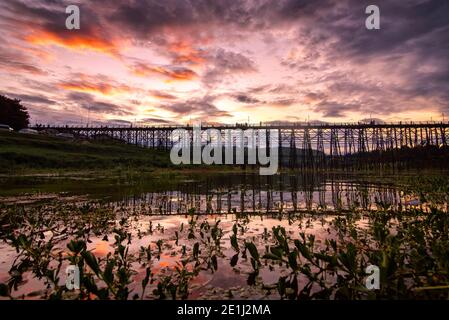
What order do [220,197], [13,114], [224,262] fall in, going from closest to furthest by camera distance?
[224,262] < [220,197] < [13,114]

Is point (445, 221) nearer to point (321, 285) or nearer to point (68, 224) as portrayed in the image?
point (321, 285)

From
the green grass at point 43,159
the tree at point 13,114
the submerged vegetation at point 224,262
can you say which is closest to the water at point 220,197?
the submerged vegetation at point 224,262

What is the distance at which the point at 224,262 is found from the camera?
4.47 meters

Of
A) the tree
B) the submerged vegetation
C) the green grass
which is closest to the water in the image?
the submerged vegetation

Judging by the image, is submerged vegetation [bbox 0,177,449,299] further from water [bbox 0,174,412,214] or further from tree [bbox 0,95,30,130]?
tree [bbox 0,95,30,130]

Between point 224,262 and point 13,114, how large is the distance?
82.9 m

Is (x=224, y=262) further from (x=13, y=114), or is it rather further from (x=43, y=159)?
(x=13, y=114)

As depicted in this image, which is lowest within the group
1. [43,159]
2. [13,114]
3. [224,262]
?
[224,262]

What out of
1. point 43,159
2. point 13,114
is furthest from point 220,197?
point 13,114

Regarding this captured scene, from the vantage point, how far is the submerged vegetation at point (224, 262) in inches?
120

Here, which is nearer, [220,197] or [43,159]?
[220,197]
